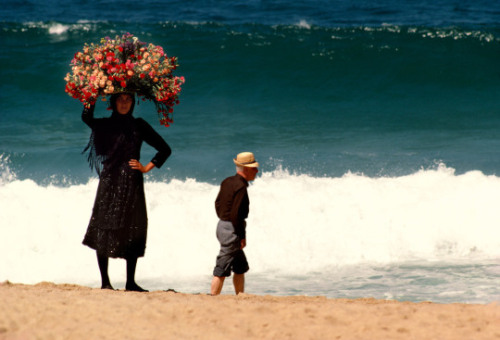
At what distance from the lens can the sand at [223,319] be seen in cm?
476

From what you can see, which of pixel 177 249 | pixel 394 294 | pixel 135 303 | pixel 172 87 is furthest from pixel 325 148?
pixel 135 303

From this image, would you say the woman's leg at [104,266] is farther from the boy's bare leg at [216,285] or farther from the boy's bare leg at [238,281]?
the boy's bare leg at [238,281]

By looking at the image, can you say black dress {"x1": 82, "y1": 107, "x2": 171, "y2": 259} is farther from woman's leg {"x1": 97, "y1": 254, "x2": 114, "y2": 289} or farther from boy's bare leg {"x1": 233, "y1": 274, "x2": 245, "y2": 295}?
boy's bare leg {"x1": 233, "y1": 274, "x2": 245, "y2": 295}

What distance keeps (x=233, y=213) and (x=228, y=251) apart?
0.35 m

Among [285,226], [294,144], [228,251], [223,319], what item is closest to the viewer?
[223,319]

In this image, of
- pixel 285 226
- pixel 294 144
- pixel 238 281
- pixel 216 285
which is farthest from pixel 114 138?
pixel 294 144

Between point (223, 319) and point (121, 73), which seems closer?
point (223, 319)

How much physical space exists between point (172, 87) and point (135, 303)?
1959 mm

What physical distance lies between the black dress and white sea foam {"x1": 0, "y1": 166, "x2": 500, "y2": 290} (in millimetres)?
2220

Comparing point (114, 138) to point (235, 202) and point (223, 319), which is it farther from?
point (223, 319)

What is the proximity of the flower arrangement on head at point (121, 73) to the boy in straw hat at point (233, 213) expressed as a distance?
80 cm

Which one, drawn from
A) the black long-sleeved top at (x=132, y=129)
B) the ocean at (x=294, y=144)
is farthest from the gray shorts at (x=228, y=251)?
the ocean at (x=294, y=144)

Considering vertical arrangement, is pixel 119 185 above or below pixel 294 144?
below

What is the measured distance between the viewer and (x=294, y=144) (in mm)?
14242
